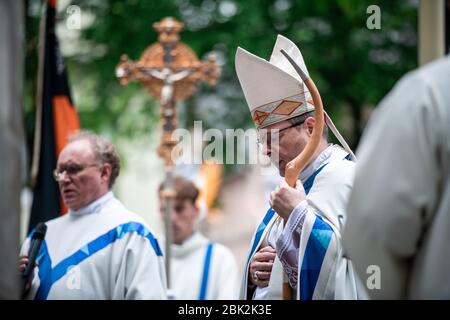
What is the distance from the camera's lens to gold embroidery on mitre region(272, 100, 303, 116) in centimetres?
555

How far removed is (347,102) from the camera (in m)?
14.8

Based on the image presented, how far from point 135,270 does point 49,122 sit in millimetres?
2785

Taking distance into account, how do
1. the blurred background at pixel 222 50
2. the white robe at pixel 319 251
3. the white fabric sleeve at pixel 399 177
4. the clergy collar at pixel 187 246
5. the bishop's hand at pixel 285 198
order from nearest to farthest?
the white fabric sleeve at pixel 399 177, the bishop's hand at pixel 285 198, the white robe at pixel 319 251, the clergy collar at pixel 187 246, the blurred background at pixel 222 50

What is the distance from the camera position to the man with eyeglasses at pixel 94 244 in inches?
244

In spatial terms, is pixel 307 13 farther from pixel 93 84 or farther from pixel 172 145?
pixel 172 145

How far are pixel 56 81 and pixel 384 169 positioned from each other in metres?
5.69

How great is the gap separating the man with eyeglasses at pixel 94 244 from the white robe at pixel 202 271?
282 cm

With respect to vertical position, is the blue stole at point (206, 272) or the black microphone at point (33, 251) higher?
the black microphone at point (33, 251)

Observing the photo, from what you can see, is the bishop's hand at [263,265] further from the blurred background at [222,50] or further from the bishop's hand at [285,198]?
the blurred background at [222,50]

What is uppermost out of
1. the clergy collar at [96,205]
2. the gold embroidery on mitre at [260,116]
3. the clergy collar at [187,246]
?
the gold embroidery on mitre at [260,116]

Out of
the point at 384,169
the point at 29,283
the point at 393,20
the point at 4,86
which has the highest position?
the point at 393,20

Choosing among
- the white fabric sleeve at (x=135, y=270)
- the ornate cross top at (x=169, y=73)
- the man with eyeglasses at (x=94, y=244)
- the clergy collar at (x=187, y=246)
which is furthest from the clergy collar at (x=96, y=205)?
the clergy collar at (x=187, y=246)

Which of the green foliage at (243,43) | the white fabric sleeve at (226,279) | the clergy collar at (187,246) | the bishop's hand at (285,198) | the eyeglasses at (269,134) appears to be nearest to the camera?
the bishop's hand at (285,198)
